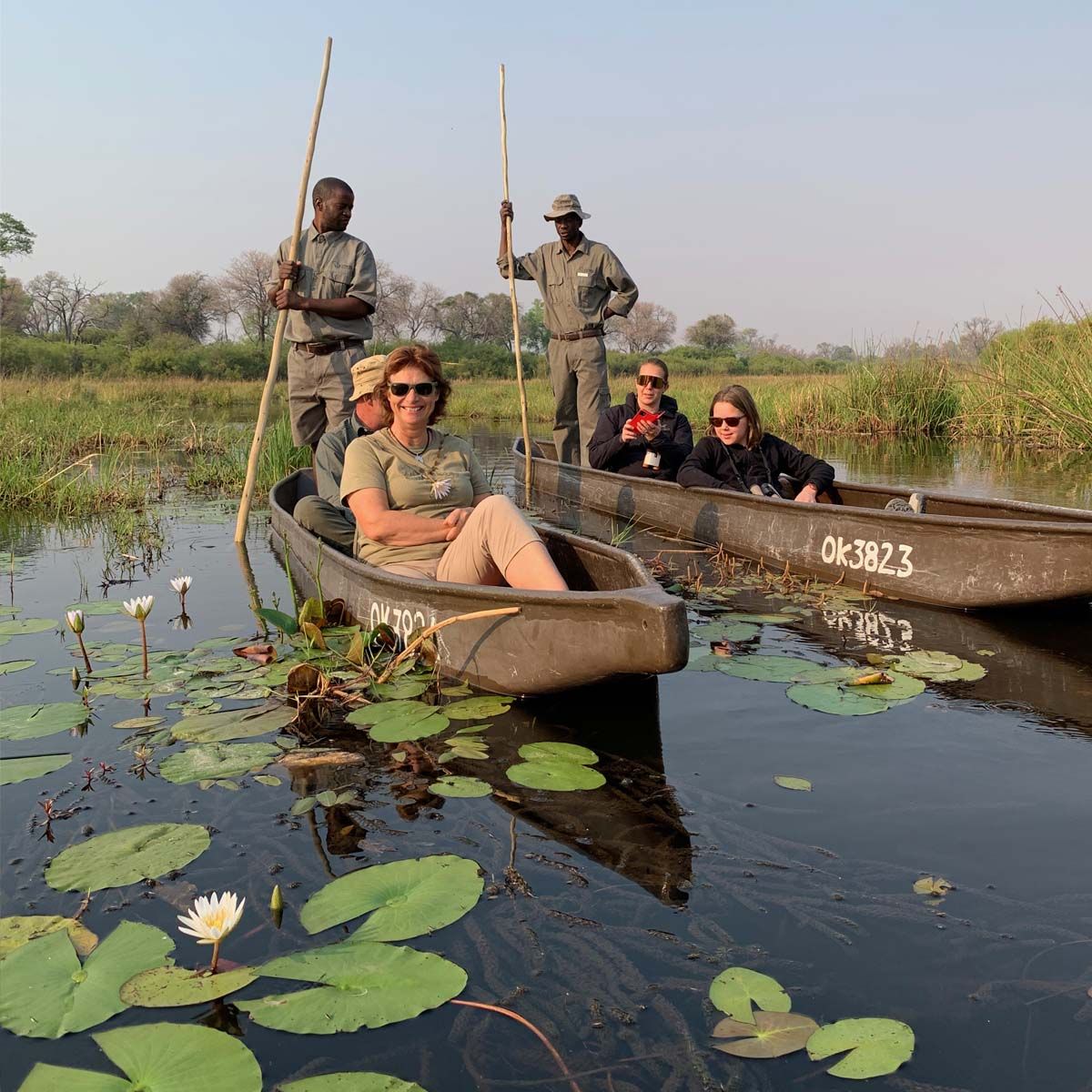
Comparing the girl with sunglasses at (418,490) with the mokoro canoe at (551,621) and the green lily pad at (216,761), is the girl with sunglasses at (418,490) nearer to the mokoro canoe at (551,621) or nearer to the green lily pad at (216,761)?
the mokoro canoe at (551,621)

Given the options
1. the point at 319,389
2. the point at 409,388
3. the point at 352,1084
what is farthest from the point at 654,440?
the point at 352,1084

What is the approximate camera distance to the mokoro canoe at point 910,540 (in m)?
4.71

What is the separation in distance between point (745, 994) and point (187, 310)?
63675 millimetres

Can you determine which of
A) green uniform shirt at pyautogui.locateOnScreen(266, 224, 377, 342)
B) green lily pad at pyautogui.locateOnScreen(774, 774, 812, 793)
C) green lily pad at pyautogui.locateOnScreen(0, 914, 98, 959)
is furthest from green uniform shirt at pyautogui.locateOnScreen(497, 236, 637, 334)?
green lily pad at pyautogui.locateOnScreen(0, 914, 98, 959)

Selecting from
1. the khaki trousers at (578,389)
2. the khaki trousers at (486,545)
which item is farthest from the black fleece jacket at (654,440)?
the khaki trousers at (486,545)

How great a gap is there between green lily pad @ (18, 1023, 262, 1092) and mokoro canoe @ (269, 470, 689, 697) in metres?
1.69

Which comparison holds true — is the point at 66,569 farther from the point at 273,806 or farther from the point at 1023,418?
the point at 1023,418

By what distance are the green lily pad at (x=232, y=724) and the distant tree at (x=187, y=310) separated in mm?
57213

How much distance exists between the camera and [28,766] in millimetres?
3188

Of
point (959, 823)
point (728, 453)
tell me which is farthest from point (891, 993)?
point (728, 453)

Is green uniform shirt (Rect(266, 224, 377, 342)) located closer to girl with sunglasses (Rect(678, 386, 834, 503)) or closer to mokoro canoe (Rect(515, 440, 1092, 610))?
girl with sunglasses (Rect(678, 386, 834, 503))

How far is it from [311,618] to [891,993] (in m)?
3.25

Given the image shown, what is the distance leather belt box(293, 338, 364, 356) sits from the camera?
7.10 metres

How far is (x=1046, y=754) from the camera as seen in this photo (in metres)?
3.29
